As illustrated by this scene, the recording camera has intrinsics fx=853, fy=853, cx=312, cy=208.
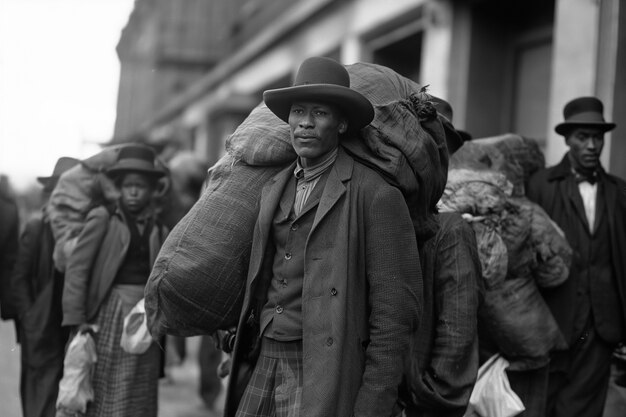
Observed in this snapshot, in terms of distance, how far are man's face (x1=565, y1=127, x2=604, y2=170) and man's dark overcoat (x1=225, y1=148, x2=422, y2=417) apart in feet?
8.65

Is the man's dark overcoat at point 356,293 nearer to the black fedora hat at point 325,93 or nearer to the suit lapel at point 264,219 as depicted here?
the suit lapel at point 264,219

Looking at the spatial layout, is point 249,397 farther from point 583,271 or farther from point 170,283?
point 583,271

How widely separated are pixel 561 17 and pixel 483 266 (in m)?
3.63

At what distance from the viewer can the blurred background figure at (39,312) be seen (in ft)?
19.4

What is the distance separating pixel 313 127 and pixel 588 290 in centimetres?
280

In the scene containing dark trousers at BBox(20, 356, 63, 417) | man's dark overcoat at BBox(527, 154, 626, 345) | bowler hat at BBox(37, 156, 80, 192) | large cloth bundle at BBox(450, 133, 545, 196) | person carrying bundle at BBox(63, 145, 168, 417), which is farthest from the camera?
bowler hat at BBox(37, 156, 80, 192)

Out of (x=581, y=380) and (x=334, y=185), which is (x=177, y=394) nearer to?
(x=581, y=380)

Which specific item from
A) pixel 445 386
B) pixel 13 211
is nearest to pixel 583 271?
pixel 445 386

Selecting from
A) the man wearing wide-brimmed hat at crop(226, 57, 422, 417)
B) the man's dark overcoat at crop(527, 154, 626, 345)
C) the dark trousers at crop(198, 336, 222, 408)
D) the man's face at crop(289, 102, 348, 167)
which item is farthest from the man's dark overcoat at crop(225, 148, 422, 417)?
the dark trousers at crop(198, 336, 222, 408)

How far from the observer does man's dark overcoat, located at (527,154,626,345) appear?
5242mm

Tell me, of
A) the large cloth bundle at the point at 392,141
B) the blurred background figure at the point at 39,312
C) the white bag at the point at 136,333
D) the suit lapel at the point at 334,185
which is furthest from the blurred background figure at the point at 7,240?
the suit lapel at the point at 334,185

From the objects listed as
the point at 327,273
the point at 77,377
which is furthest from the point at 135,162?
the point at 327,273

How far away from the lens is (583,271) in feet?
17.6

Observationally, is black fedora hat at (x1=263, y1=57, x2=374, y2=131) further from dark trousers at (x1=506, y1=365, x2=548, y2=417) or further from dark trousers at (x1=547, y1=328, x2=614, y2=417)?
dark trousers at (x1=547, y1=328, x2=614, y2=417)
